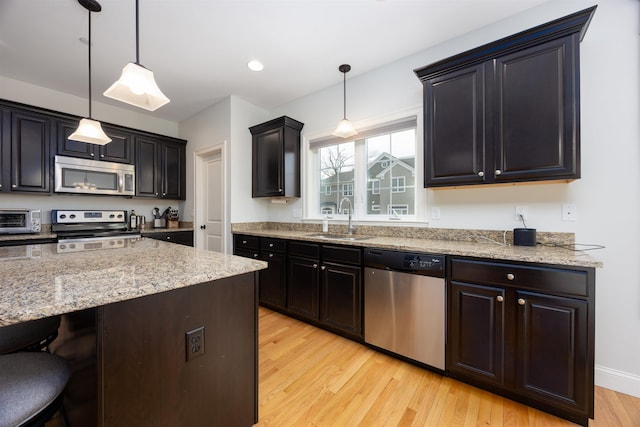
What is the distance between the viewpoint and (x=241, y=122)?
354cm

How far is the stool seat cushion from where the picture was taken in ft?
2.26

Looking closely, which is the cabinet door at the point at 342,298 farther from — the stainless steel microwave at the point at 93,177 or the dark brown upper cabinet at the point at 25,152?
the dark brown upper cabinet at the point at 25,152

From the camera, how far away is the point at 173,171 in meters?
4.11

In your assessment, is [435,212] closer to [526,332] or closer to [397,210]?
[397,210]

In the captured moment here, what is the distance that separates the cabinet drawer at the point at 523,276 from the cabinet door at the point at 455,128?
2.18ft

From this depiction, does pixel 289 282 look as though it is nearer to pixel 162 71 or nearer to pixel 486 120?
pixel 486 120

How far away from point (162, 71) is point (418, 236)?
3.33m

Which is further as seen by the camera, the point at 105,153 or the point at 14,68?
the point at 105,153

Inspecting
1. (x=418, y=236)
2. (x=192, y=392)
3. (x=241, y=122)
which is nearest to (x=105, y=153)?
(x=241, y=122)

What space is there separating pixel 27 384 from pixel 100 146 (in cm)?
355

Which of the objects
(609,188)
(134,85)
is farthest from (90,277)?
(609,188)

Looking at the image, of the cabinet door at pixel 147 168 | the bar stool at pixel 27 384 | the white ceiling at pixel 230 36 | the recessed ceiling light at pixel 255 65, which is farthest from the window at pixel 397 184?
the cabinet door at pixel 147 168

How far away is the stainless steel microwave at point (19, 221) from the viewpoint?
2.69m

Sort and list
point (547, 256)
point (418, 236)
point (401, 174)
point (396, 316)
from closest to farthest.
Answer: point (547, 256), point (396, 316), point (418, 236), point (401, 174)
